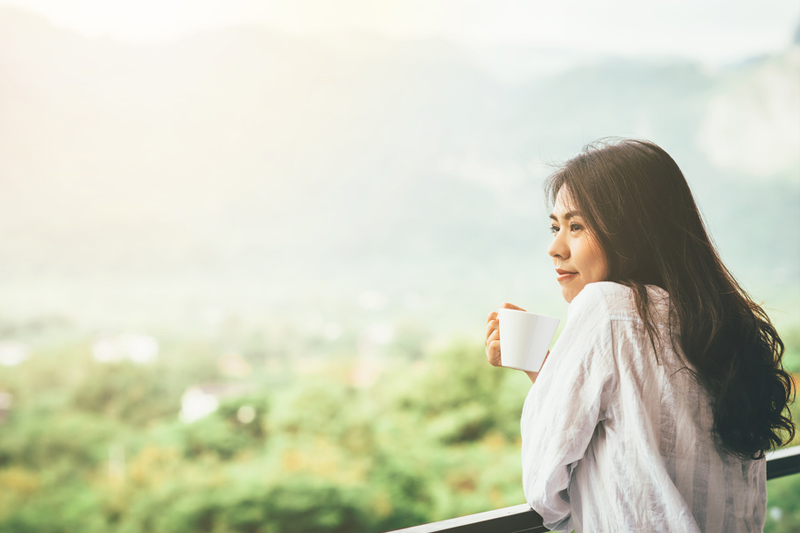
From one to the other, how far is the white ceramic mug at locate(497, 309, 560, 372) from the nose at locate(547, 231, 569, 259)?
0.16 meters

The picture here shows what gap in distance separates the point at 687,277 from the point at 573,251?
0.49ft

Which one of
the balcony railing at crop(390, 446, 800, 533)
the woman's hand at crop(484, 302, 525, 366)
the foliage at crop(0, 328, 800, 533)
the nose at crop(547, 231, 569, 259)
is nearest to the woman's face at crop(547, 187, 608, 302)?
the nose at crop(547, 231, 569, 259)

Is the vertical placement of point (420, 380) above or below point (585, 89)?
below

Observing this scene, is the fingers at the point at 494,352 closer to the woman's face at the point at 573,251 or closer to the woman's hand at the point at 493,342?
the woman's hand at the point at 493,342

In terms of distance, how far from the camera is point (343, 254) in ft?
9.05

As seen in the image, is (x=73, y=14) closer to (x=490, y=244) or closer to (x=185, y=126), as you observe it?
(x=185, y=126)

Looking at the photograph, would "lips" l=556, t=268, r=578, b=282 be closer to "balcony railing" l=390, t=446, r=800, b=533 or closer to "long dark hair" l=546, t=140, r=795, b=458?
"long dark hair" l=546, t=140, r=795, b=458

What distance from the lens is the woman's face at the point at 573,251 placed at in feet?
2.38

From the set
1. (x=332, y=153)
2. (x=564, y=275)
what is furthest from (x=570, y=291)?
(x=332, y=153)

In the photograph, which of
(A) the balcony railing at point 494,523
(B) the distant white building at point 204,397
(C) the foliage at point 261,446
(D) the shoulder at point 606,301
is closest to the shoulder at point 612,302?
(D) the shoulder at point 606,301

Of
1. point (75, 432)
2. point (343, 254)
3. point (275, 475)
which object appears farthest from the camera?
point (343, 254)

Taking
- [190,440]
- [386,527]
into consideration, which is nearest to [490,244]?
[386,527]

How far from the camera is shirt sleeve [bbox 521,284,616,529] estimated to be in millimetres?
605

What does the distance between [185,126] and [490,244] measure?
1717 mm
